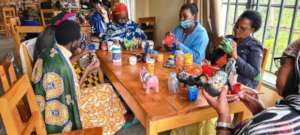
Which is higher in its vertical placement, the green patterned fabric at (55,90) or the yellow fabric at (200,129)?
the green patterned fabric at (55,90)

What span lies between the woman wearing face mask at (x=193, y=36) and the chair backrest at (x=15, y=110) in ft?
4.18

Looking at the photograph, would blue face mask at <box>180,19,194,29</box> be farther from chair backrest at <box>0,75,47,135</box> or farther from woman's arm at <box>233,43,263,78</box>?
chair backrest at <box>0,75,47,135</box>

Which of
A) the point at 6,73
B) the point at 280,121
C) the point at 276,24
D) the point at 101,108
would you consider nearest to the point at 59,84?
the point at 6,73

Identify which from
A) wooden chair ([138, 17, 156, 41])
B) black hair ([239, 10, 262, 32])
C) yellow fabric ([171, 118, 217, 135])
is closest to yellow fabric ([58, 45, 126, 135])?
yellow fabric ([171, 118, 217, 135])

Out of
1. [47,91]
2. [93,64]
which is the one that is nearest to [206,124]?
[93,64]

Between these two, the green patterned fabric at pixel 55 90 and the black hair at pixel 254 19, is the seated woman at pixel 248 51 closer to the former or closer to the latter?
the black hair at pixel 254 19

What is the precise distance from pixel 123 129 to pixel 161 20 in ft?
7.79

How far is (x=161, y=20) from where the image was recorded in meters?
4.06

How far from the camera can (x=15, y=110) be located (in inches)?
44.2

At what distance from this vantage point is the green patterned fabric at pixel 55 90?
1450 millimetres

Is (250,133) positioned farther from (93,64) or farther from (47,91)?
(93,64)

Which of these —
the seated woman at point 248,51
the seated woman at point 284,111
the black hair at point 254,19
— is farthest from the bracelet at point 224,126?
the black hair at point 254,19

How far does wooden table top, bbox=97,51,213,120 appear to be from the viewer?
1.17m

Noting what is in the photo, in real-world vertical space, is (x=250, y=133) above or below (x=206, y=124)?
above
